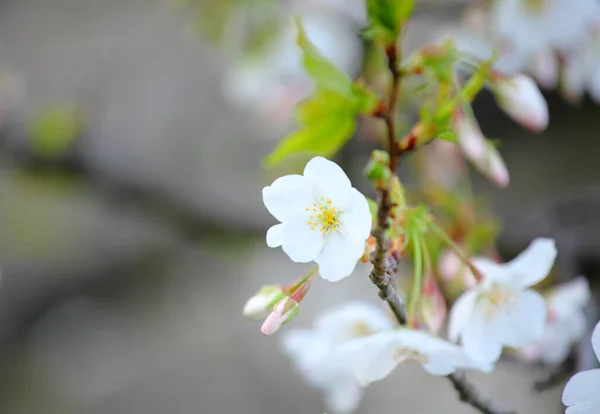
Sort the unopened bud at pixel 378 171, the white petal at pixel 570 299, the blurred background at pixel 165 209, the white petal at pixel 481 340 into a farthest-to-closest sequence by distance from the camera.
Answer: the blurred background at pixel 165 209 → the white petal at pixel 570 299 → the white petal at pixel 481 340 → the unopened bud at pixel 378 171

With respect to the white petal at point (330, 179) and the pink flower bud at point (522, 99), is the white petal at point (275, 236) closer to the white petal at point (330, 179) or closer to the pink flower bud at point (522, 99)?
the white petal at point (330, 179)

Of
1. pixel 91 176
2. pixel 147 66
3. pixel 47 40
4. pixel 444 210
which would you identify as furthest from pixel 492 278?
pixel 47 40

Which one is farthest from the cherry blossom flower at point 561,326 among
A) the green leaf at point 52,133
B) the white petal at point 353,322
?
the green leaf at point 52,133

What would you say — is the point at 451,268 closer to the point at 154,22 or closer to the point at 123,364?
the point at 123,364

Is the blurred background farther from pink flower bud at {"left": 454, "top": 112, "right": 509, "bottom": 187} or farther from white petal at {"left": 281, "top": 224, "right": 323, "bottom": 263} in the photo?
white petal at {"left": 281, "top": 224, "right": 323, "bottom": 263}

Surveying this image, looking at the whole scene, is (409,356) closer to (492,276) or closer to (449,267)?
(492,276)

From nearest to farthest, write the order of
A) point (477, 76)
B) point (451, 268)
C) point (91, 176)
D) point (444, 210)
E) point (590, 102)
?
point (477, 76) → point (451, 268) → point (444, 210) → point (91, 176) → point (590, 102)
